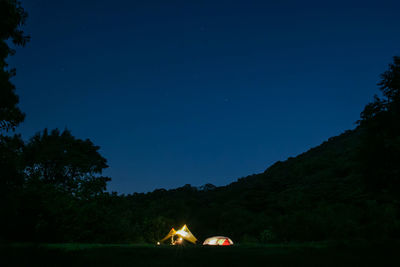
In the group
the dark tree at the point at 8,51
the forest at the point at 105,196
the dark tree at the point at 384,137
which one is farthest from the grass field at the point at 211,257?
the dark tree at the point at 384,137

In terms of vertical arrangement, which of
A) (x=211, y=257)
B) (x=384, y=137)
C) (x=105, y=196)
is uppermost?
(x=384, y=137)

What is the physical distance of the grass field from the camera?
13.7 ft

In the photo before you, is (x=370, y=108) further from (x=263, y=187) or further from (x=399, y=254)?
(x=263, y=187)

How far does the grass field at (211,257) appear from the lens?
13.7 feet

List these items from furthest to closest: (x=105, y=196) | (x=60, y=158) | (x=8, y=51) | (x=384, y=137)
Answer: (x=60, y=158) → (x=384, y=137) → (x=105, y=196) → (x=8, y=51)

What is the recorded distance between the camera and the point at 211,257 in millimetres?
4777

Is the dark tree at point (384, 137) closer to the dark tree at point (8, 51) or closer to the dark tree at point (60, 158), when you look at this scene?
the dark tree at point (8, 51)

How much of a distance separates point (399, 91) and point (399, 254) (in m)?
20.2

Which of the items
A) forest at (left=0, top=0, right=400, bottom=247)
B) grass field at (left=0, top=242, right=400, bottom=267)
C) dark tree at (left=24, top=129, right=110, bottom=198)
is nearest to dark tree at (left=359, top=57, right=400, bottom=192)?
forest at (left=0, top=0, right=400, bottom=247)

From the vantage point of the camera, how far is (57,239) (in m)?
11.5

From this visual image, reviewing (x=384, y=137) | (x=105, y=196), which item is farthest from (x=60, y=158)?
(x=384, y=137)

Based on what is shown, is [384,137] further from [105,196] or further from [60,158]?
[60,158]

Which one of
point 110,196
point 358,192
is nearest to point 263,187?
point 358,192

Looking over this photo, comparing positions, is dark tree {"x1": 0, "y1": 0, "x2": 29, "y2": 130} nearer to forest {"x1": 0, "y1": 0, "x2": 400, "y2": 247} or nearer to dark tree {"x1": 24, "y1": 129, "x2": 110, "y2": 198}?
forest {"x1": 0, "y1": 0, "x2": 400, "y2": 247}
